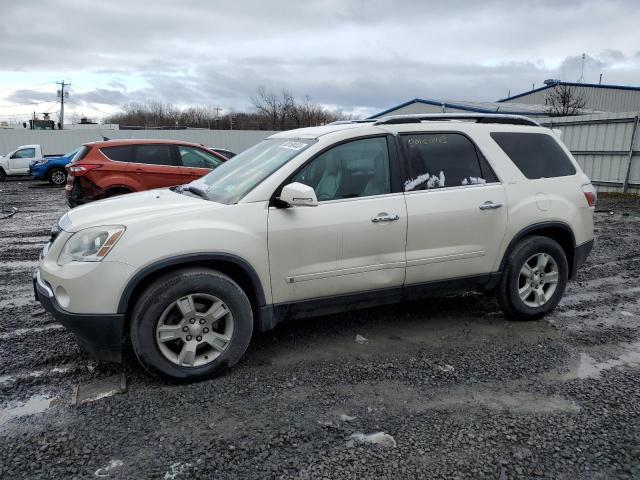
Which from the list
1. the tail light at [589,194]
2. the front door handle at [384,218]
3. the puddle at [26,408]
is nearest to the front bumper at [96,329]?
the puddle at [26,408]

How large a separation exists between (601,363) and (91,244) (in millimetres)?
3881

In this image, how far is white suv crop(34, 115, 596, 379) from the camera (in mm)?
3312

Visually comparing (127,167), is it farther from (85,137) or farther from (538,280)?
(85,137)

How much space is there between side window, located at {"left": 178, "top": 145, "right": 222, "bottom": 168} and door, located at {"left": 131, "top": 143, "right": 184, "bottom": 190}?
0.16 meters

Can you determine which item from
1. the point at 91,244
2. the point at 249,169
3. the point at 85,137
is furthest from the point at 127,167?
the point at 85,137

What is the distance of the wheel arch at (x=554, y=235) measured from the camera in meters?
4.47

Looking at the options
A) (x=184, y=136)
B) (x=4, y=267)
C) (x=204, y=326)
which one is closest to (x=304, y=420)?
(x=204, y=326)

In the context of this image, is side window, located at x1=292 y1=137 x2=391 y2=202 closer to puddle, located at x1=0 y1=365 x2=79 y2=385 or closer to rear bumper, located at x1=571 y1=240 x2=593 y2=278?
rear bumper, located at x1=571 y1=240 x2=593 y2=278

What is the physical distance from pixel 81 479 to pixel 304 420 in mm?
1243

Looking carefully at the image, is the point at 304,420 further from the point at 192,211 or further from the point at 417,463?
the point at 192,211

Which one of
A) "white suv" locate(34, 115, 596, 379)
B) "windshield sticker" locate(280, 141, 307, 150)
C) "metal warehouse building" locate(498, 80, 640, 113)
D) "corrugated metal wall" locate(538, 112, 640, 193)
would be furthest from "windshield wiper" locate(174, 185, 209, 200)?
"metal warehouse building" locate(498, 80, 640, 113)

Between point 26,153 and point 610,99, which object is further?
point 610,99

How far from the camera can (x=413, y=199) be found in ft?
13.2

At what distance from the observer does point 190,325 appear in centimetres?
343
